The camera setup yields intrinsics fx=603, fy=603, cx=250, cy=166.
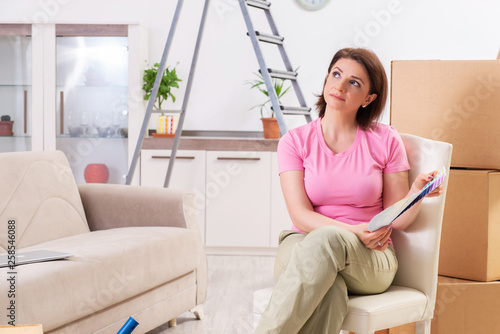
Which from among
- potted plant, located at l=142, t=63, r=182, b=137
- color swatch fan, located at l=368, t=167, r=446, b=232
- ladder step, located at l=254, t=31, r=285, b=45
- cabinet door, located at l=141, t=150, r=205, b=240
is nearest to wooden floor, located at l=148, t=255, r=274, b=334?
cabinet door, located at l=141, t=150, r=205, b=240

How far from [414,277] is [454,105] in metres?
0.61

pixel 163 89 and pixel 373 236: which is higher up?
pixel 163 89

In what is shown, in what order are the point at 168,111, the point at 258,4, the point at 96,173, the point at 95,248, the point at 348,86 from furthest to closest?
the point at 96,173 → the point at 168,111 → the point at 258,4 → the point at 95,248 → the point at 348,86

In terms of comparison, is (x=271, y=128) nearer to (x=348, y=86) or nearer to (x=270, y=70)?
(x=270, y=70)

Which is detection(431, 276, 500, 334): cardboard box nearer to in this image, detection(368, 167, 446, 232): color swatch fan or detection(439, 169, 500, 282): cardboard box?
detection(439, 169, 500, 282): cardboard box

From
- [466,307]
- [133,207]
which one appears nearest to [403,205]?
[466,307]

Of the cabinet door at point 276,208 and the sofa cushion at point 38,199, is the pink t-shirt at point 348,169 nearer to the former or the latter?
the sofa cushion at point 38,199

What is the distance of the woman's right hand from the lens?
1.62 m

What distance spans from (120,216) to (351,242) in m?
1.48

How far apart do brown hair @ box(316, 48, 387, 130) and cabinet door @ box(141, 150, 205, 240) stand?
2.27 m

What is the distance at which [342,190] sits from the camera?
179cm

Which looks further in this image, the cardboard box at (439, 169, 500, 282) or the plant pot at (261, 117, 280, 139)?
the plant pot at (261, 117, 280, 139)

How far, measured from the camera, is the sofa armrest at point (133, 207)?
2713mm

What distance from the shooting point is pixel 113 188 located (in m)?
2.81
